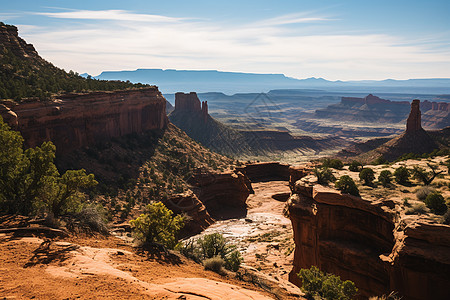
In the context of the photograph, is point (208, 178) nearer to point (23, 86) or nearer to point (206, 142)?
point (23, 86)

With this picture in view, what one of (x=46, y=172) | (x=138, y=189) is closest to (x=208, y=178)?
(x=138, y=189)

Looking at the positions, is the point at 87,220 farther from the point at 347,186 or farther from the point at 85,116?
the point at 85,116

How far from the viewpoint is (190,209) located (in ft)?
137

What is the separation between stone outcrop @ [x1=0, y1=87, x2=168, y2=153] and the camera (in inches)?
1326

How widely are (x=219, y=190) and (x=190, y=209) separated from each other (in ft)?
40.0

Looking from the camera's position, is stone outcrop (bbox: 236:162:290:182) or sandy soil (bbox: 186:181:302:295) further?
stone outcrop (bbox: 236:162:290:182)

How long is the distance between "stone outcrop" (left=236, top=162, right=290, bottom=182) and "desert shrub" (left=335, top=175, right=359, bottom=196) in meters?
49.0

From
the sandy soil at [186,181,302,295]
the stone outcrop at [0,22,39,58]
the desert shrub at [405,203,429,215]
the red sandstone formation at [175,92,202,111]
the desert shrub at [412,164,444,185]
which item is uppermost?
the stone outcrop at [0,22,39,58]

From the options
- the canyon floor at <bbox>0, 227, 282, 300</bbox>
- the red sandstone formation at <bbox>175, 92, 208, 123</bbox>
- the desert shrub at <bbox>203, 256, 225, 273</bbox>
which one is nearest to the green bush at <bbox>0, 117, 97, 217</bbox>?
the canyon floor at <bbox>0, 227, 282, 300</bbox>

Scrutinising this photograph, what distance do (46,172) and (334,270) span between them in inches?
947

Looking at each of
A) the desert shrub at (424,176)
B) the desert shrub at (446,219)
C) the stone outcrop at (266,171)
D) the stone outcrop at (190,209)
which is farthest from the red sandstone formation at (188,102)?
the desert shrub at (446,219)

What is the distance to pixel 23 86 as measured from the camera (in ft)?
120

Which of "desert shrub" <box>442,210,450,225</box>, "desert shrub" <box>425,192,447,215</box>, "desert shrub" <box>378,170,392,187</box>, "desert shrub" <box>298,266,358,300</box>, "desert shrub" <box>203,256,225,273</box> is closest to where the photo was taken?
"desert shrub" <box>298,266,358,300</box>

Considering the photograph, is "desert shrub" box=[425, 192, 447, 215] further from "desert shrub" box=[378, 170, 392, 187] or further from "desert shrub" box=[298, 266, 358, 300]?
"desert shrub" box=[298, 266, 358, 300]
